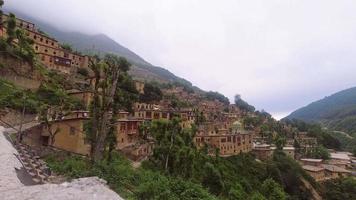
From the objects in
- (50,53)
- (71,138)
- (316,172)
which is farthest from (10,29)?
(316,172)

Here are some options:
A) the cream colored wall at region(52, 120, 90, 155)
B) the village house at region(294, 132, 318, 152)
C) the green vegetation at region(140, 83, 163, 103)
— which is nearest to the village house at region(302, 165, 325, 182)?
the village house at region(294, 132, 318, 152)

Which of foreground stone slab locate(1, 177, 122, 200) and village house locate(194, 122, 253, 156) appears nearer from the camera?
foreground stone slab locate(1, 177, 122, 200)

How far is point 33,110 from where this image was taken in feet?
130

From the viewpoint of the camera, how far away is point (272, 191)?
49594mm

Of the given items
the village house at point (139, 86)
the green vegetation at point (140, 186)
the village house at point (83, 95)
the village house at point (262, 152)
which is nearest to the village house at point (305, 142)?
the village house at point (262, 152)

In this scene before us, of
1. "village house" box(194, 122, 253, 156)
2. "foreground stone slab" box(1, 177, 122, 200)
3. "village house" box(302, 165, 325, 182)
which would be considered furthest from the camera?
"village house" box(302, 165, 325, 182)

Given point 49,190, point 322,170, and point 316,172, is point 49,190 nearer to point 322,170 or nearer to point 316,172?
point 316,172

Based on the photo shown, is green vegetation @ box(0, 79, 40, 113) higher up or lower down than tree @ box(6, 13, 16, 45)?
lower down

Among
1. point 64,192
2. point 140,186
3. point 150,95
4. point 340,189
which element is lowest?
point 340,189

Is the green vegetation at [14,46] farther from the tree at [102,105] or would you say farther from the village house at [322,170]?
the village house at [322,170]

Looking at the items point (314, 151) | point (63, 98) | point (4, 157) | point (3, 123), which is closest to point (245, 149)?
point (314, 151)

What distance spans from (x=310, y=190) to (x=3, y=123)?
58.8 meters

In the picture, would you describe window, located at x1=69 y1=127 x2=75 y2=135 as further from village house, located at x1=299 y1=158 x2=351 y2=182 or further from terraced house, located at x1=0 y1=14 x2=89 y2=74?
village house, located at x1=299 y1=158 x2=351 y2=182

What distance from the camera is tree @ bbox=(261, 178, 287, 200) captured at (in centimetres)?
4742
